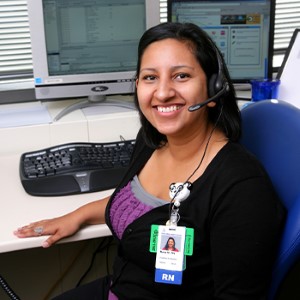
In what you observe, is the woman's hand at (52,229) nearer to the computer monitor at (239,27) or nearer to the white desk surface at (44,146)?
the white desk surface at (44,146)

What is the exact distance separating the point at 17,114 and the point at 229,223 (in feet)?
3.62

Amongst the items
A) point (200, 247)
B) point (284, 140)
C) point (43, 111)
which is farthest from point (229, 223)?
point (43, 111)

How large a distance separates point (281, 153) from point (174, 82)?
279mm

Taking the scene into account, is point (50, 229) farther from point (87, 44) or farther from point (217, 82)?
point (87, 44)

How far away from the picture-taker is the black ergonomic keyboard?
4.28ft

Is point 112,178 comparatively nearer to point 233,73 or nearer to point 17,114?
point 17,114

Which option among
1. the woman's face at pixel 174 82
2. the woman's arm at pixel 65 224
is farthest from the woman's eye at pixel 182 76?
the woman's arm at pixel 65 224

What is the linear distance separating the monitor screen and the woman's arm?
2.07 feet

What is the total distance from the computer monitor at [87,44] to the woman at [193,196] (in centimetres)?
61

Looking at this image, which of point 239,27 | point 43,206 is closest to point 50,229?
point 43,206

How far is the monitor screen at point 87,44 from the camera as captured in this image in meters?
1.61

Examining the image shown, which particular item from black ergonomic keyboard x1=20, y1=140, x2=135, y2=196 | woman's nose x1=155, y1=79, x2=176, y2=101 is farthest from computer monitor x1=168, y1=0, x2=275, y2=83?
woman's nose x1=155, y1=79, x2=176, y2=101

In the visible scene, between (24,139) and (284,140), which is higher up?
(284,140)

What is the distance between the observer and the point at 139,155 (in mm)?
1258
